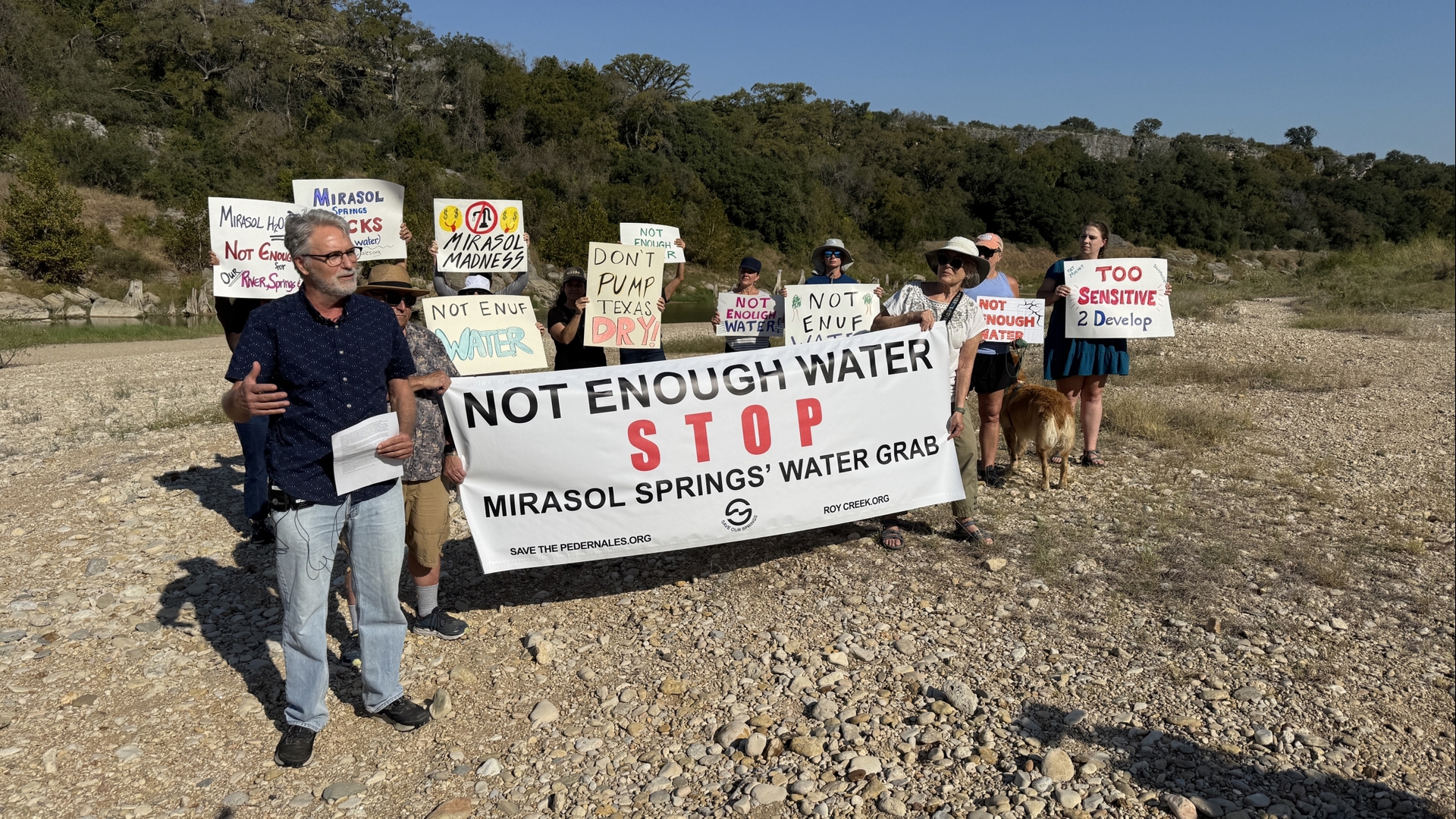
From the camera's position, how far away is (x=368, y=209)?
25.7ft

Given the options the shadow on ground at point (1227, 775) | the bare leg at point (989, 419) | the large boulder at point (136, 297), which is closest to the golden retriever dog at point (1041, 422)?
the bare leg at point (989, 419)

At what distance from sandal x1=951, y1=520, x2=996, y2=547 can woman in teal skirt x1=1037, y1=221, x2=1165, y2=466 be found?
84.7 inches

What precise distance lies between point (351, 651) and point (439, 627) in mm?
478

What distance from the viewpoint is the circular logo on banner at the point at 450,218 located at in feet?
26.5

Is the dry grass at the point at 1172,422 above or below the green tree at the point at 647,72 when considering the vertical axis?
below

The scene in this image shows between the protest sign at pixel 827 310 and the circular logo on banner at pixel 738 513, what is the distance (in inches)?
102

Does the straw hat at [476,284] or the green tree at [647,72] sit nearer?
the straw hat at [476,284]

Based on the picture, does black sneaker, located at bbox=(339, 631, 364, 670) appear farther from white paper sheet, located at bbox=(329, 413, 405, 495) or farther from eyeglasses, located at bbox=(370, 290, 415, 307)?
eyeglasses, located at bbox=(370, 290, 415, 307)

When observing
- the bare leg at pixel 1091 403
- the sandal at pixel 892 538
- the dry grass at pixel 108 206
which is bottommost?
the sandal at pixel 892 538

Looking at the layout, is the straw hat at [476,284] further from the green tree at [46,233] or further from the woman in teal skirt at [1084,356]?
the green tree at [46,233]

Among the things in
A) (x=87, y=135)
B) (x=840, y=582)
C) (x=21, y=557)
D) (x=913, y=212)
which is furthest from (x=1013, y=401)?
(x=913, y=212)

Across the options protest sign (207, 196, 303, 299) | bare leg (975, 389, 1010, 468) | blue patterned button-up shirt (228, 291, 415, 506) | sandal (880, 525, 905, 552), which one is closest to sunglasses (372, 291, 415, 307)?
blue patterned button-up shirt (228, 291, 415, 506)

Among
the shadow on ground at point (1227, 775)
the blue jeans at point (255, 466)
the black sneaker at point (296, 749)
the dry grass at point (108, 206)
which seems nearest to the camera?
the shadow on ground at point (1227, 775)

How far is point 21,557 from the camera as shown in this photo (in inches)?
246
